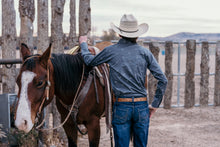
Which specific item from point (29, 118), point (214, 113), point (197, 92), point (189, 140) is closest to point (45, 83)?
point (29, 118)

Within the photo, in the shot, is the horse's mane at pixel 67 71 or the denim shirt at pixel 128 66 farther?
the horse's mane at pixel 67 71

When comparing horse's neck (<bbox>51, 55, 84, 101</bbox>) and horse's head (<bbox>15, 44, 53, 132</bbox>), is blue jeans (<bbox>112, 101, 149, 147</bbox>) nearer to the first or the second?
horse's neck (<bbox>51, 55, 84, 101</bbox>)

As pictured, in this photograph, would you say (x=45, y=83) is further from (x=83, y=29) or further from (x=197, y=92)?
(x=197, y=92)

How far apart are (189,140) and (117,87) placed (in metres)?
3.44

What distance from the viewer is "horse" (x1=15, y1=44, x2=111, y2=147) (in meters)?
2.74

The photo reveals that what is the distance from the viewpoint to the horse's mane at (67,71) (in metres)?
3.20

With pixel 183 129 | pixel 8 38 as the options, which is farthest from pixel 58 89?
pixel 183 129

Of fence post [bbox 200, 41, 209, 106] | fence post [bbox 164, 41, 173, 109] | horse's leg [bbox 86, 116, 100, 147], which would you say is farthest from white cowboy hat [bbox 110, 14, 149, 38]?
fence post [bbox 200, 41, 209, 106]

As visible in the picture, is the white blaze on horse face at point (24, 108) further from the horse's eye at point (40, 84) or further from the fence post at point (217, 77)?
the fence post at point (217, 77)

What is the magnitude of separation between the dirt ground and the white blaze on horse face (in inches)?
112

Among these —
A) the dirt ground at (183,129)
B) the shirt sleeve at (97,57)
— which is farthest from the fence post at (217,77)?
the shirt sleeve at (97,57)

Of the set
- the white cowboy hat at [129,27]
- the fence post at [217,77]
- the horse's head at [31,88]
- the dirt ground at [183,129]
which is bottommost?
the dirt ground at [183,129]

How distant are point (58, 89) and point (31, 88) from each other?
510 mm

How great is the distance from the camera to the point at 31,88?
109 inches
